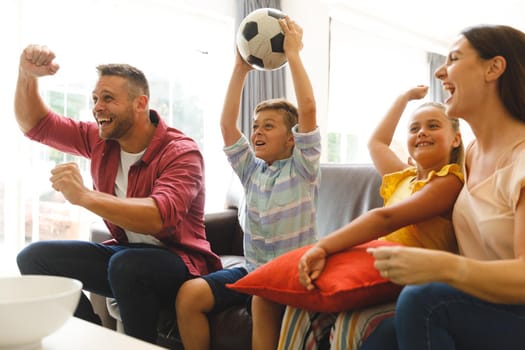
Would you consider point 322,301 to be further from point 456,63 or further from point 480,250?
point 456,63

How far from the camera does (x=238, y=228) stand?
105 inches

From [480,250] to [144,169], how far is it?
120cm

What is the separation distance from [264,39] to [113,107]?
2.09ft

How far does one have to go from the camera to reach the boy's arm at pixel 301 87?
171cm

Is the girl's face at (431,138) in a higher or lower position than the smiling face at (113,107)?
lower

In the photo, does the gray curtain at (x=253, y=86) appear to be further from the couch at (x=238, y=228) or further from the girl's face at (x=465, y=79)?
the girl's face at (x=465, y=79)

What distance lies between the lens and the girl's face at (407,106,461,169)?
1604mm

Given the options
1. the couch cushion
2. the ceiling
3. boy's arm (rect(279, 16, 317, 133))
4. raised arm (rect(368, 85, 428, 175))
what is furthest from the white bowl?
the ceiling

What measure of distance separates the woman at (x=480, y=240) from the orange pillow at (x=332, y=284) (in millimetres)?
96

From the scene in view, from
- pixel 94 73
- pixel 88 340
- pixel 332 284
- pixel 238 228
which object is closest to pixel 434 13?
pixel 94 73

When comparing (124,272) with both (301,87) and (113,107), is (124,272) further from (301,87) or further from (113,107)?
(301,87)

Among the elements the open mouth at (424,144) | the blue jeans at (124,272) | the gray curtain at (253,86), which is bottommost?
the blue jeans at (124,272)

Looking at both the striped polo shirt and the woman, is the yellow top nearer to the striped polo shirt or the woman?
the woman

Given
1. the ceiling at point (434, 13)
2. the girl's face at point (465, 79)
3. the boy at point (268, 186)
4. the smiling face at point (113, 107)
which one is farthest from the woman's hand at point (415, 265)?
the ceiling at point (434, 13)
